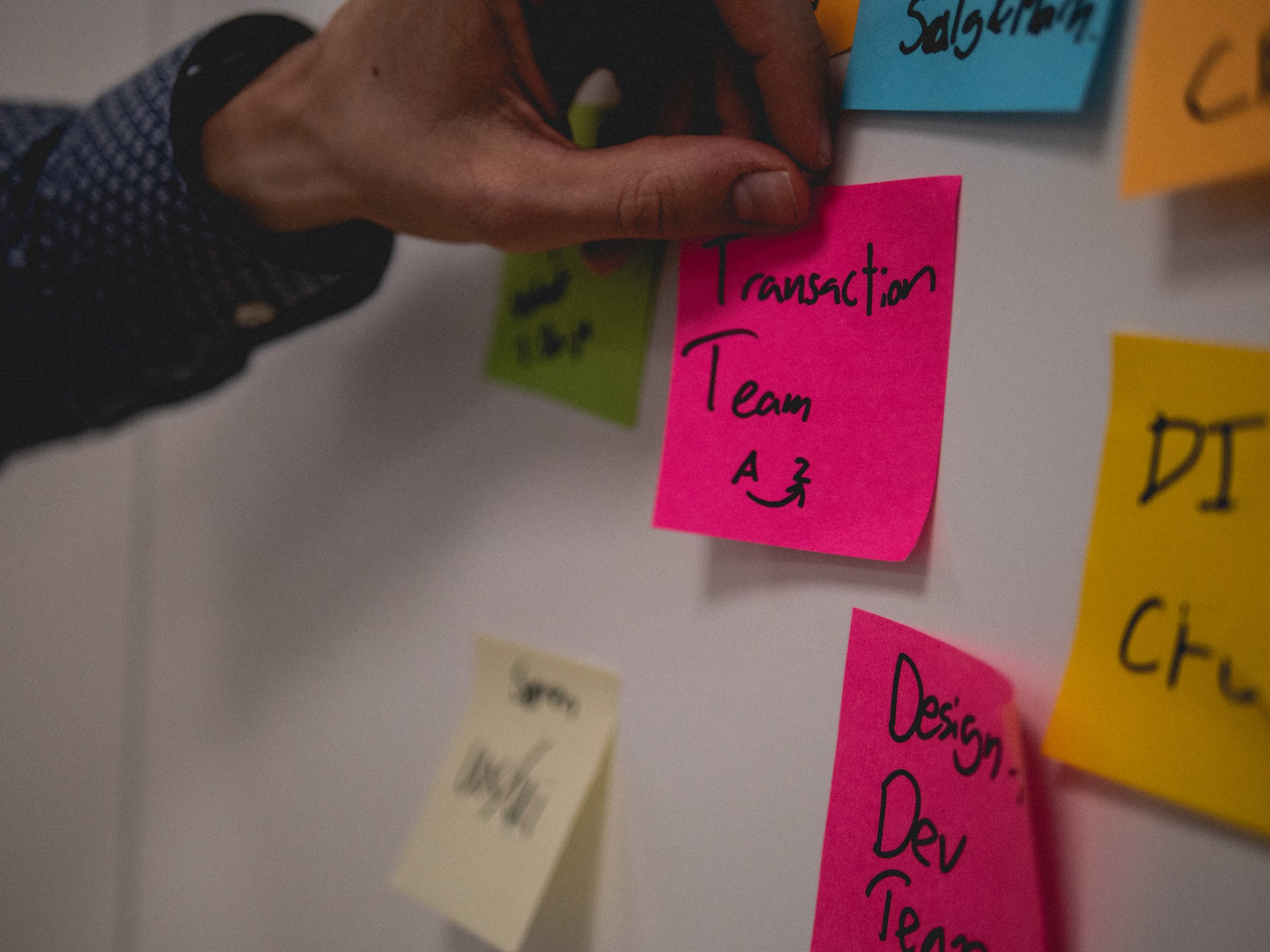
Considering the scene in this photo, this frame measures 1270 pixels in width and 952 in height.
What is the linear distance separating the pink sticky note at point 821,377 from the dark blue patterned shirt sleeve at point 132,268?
0.25 meters

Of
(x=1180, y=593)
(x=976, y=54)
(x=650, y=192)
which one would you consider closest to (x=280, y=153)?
(x=650, y=192)

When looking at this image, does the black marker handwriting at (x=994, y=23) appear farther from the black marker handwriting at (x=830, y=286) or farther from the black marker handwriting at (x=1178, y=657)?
the black marker handwriting at (x=1178, y=657)

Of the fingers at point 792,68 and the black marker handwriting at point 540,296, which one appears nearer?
the fingers at point 792,68

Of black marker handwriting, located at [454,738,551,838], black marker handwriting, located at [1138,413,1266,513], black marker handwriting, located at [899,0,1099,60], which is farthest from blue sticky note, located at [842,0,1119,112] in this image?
black marker handwriting, located at [454,738,551,838]

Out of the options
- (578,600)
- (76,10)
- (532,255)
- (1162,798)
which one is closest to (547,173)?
(532,255)

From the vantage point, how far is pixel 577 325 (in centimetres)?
39

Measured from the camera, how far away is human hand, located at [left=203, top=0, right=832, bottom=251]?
0.93 feet

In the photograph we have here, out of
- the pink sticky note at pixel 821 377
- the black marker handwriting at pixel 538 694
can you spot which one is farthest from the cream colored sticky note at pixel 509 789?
the pink sticky note at pixel 821 377

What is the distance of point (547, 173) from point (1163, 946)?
346mm

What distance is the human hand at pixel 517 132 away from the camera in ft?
0.93

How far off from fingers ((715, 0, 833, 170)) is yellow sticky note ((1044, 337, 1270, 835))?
0.44ft

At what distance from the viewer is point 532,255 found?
412 mm

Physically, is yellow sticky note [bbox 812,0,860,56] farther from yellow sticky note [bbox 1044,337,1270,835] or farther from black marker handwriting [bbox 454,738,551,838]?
black marker handwriting [bbox 454,738,551,838]

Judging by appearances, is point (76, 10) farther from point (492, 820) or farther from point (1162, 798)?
point (1162, 798)
